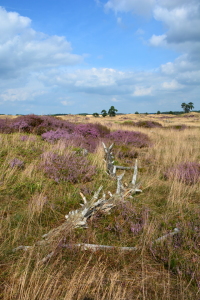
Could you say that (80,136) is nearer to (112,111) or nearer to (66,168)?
(66,168)

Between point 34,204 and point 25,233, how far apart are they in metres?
0.92

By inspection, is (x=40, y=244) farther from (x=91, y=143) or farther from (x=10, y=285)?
(x=91, y=143)

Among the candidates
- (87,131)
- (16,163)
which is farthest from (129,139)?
(16,163)

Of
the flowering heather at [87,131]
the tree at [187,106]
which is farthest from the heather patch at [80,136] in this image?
the tree at [187,106]

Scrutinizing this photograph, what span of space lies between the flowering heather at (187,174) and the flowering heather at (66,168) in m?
2.70

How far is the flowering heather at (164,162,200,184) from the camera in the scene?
275 inches

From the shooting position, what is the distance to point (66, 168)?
6977 mm

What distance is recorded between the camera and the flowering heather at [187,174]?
698 centimetres

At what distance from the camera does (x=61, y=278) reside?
289cm

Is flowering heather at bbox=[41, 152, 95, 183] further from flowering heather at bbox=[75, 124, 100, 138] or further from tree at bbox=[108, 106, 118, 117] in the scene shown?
tree at bbox=[108, 106, 118, 117]

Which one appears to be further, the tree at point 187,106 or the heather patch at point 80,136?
the tree at point 187,106

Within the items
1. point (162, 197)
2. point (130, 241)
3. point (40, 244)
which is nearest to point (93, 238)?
point (130, 241)

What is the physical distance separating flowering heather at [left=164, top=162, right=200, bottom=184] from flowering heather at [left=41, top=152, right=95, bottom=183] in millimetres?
2700

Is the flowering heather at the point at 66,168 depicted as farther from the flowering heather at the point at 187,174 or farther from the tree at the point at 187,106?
the tree at the point at 187,106
